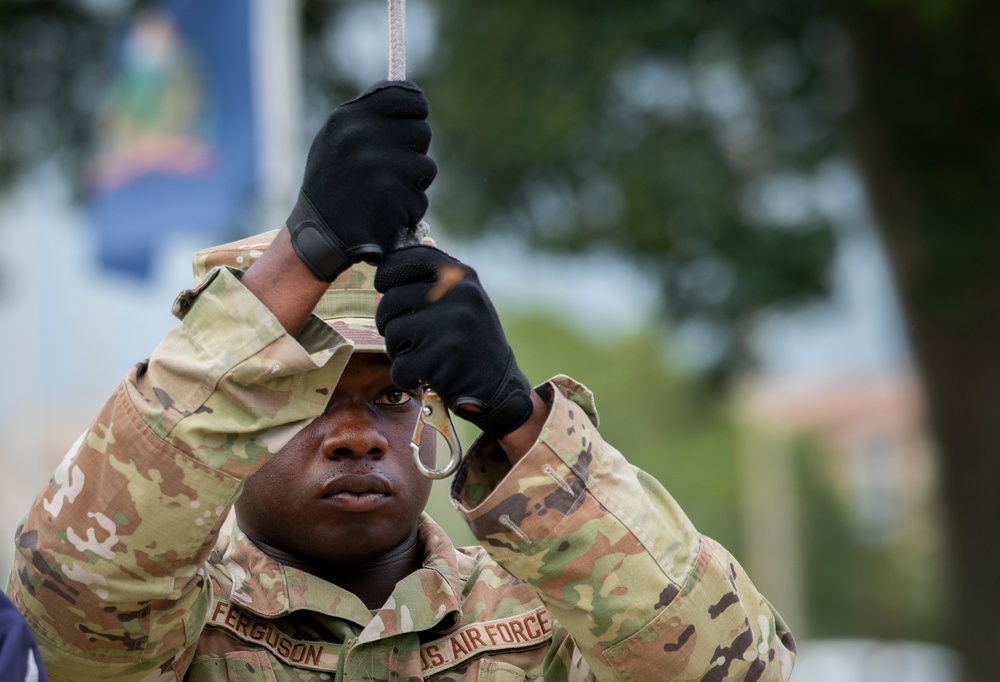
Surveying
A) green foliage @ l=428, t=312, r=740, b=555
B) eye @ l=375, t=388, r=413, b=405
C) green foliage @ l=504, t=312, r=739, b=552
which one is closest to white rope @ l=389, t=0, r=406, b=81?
eye @ l=375, t=388, r=413, b=405

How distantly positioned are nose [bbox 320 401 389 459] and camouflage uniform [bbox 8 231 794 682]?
0.32 m

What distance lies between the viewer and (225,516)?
258 cm

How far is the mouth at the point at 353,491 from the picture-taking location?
2.93m

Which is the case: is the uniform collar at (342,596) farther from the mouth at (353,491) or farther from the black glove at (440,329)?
the black glove at (440,329)

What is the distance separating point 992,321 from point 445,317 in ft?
25.6

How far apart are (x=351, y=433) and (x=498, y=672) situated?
524 millimetres

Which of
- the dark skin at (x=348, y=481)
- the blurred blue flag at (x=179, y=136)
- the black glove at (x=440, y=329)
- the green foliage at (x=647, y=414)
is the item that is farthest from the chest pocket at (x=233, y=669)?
the green foliage at (x=647, y=414)

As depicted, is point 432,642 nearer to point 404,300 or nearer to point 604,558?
point 604,558

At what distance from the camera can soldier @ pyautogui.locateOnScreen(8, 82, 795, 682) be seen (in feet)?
8.17

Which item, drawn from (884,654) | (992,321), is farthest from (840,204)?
(884,654)

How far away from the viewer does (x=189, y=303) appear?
2627 mm

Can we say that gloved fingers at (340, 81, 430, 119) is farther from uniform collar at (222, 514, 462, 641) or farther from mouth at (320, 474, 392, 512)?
uniform collar at (222, 514, 462, 641)

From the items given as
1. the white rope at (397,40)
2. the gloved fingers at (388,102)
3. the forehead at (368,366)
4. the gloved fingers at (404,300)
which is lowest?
the forehead at (368,366)

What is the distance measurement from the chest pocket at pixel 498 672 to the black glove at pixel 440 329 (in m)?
0.66
